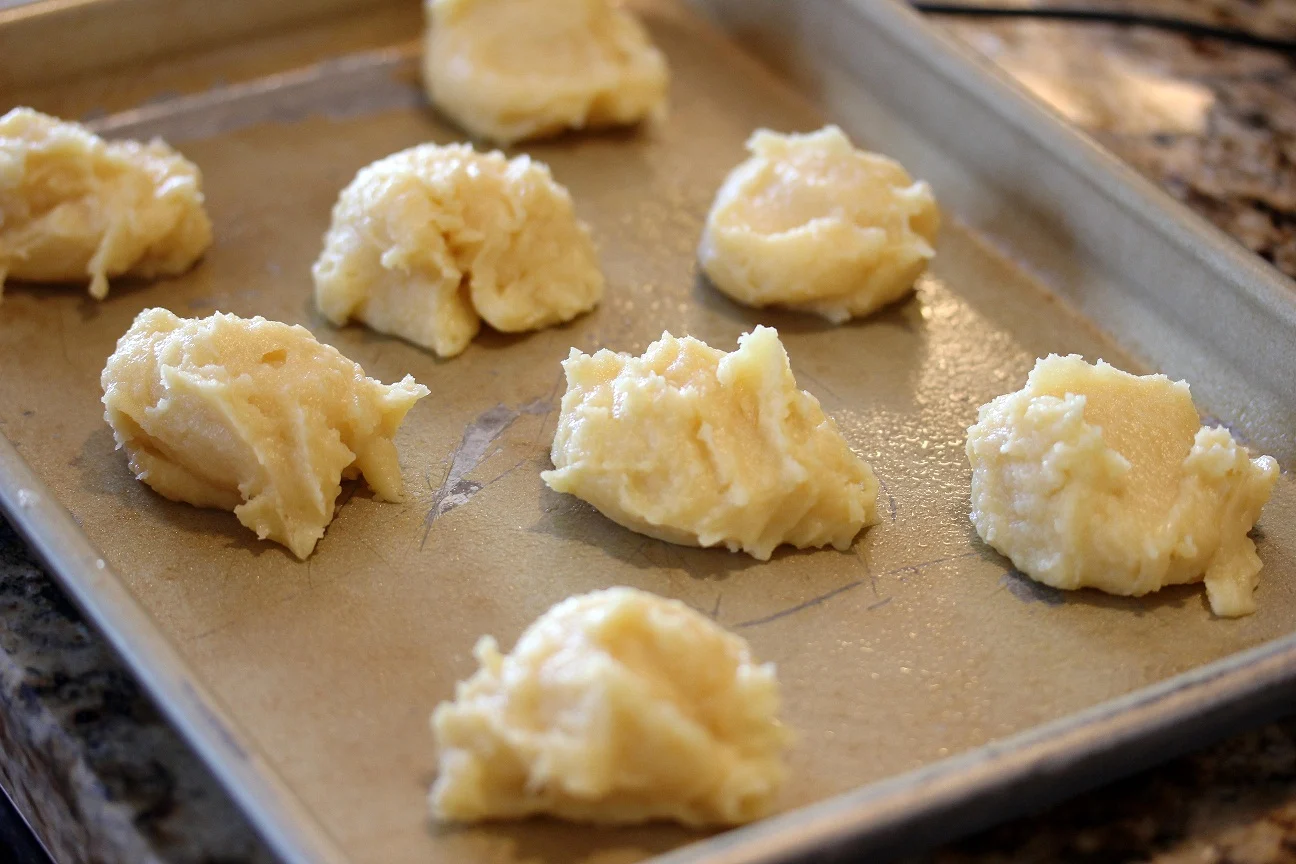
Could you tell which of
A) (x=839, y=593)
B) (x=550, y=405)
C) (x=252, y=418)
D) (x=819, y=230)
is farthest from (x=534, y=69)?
(x=839, y=593)

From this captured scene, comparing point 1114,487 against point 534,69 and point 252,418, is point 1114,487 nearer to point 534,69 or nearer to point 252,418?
point 252,418

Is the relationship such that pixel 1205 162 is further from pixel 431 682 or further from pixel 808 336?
pixel 431 682

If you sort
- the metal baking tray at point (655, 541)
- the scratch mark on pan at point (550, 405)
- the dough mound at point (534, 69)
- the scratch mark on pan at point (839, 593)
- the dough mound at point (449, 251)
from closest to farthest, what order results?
the metal baking tray at point (655, 541)
the scratch mark on pan at point (839, 593)
the scratch mark on pan at point (550, 405)
the dough mound at point (449, 251)
the dough mound at point (534, 69)

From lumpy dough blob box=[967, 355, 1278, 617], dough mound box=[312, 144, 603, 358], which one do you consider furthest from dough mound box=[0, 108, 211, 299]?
lumpy dough blob box=[967, 355, 1278, 617]

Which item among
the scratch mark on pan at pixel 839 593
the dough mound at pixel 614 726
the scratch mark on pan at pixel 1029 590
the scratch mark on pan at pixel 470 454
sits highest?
the dough mound at pixel 614 726

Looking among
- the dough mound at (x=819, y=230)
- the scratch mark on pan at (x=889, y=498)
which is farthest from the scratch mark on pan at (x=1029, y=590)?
the dough mound at (x=819, y=230)

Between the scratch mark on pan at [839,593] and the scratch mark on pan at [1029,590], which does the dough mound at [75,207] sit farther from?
the scratch mark on pan at [1029,590]

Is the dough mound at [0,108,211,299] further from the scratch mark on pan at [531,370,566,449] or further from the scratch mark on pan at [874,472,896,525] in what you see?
the scratch mark on pan at [874,472,896,525]
